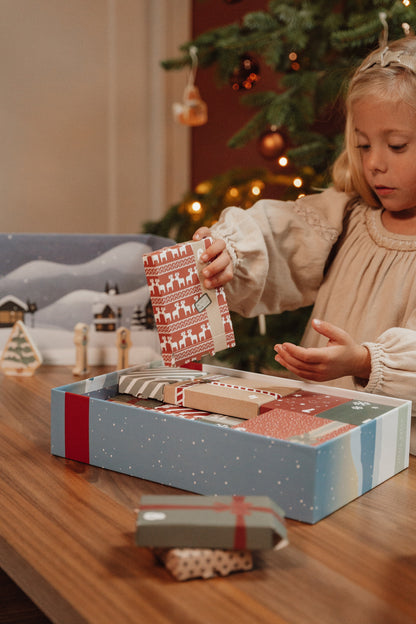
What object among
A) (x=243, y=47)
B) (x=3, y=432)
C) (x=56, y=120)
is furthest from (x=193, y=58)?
(x=3, y=432)

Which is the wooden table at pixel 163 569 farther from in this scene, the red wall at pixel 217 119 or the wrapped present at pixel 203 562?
the red wall at pixel 217 119

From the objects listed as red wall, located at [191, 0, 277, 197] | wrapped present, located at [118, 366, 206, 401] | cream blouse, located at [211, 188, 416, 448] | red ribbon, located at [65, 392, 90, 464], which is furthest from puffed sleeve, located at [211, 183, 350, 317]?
red wall, located at [191, 0, 277, 197]

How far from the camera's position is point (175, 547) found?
0.59 m

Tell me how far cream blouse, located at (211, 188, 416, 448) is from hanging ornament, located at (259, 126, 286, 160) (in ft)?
1.67

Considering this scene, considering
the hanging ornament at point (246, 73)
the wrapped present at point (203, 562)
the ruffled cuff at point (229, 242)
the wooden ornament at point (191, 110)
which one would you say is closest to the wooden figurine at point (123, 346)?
the ruffled cuff at point (229, 242)

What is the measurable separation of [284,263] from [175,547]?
0.72 metres

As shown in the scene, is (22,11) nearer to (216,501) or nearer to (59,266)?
(59,266)

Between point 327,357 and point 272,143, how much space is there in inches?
38.6

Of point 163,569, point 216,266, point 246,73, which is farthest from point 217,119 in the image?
point 163,569

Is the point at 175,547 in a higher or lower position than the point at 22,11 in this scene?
lower

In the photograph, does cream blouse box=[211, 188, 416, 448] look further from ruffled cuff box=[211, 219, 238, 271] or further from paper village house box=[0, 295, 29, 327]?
paper village house box=[0, 295, 29, 327]

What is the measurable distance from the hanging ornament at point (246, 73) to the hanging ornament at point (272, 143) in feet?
0.53

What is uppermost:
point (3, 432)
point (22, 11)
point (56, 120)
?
point (22, 11)

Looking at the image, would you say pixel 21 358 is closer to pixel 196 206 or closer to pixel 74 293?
pixel 74 293
